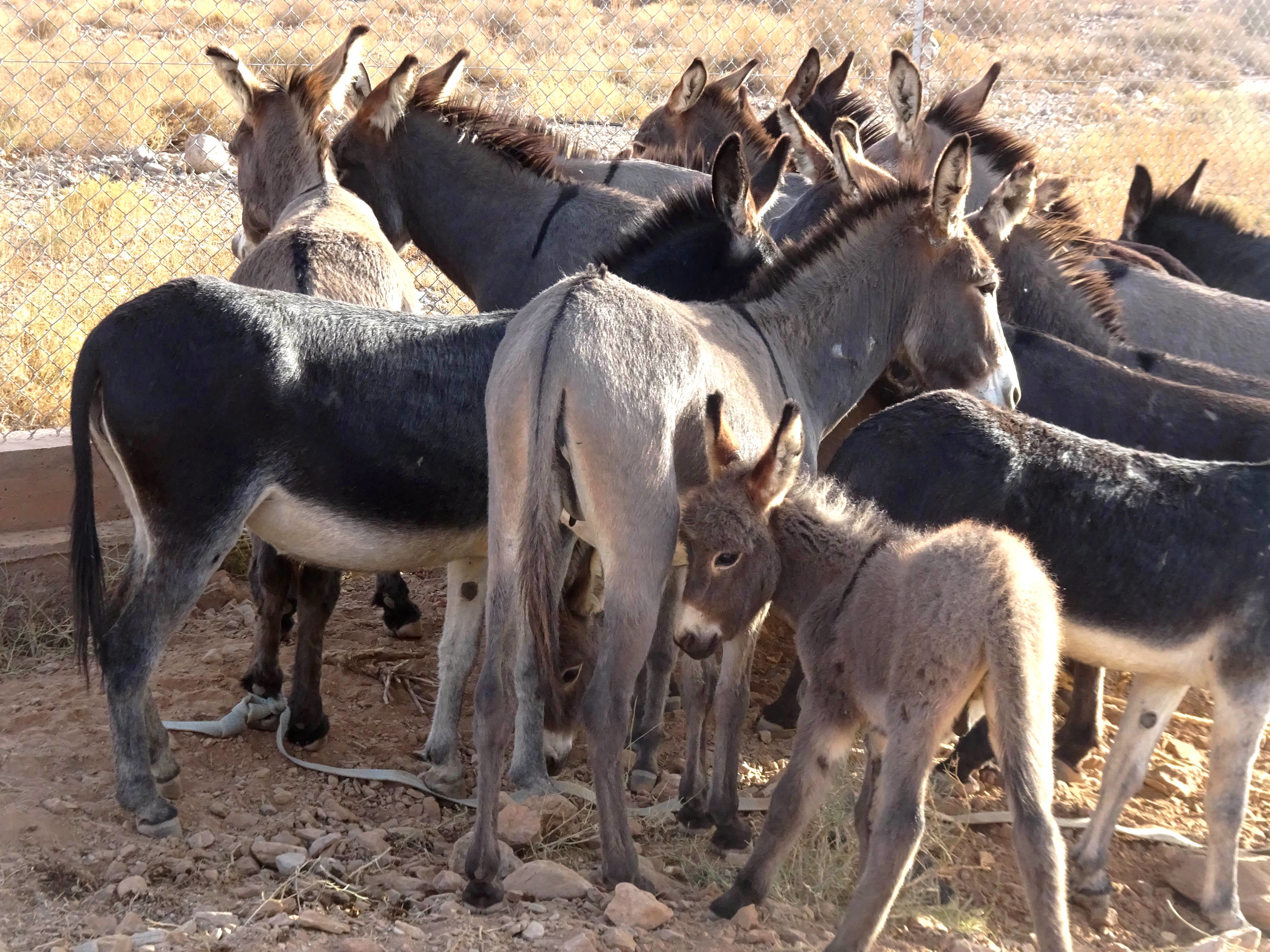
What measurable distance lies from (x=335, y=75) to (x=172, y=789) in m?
3.52

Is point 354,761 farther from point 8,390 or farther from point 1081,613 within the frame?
point 8,390

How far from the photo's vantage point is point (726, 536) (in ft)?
11.0

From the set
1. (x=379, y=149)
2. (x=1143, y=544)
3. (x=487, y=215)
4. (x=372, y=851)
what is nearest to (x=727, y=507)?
(x=1143, y=544)

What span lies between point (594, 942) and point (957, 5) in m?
20.9

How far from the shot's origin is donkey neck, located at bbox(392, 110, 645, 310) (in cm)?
554

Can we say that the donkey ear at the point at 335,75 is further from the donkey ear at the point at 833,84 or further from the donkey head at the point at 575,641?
the donkey ear at the point at 833,84

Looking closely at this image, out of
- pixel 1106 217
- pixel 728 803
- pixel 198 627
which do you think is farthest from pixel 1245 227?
pixel 198 627

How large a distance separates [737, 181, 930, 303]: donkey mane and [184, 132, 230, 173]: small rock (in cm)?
698

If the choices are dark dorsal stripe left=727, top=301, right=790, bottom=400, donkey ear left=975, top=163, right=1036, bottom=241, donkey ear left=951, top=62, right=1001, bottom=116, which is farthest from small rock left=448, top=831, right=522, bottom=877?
donkey ear left=951, top=62, right=1001, bottom=116

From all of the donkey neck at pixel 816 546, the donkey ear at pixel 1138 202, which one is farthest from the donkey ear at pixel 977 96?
the donkey neck at pixel 816 546

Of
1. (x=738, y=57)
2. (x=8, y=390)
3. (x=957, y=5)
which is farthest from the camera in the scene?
(x=957, y=5)

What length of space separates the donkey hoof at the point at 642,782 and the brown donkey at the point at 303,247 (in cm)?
116

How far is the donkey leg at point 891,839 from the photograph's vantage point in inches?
115

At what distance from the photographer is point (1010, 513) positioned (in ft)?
12.1
